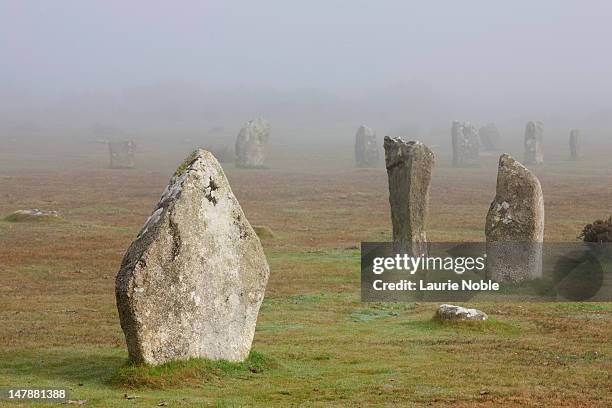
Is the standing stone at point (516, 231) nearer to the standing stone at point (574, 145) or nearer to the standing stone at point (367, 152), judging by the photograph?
the standing stone at point (367, 152)

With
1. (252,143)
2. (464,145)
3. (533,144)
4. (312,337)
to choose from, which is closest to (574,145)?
(533,144)

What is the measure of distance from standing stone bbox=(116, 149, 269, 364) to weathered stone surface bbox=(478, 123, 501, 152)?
106487 millimetres

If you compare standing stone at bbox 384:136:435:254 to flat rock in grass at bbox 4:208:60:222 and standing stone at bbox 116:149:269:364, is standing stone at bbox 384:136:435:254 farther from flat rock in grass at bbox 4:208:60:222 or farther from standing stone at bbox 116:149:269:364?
flat rock in grass at bbox 4:208:60:222

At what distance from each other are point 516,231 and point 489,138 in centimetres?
9422

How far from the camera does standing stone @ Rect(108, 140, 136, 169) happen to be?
9894 centimetres

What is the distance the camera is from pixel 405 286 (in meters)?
32.2

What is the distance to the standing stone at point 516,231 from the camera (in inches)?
1235

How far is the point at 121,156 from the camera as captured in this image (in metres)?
99.1

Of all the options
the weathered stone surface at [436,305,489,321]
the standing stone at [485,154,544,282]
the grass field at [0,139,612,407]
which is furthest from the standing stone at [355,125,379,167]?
the weathered stone surface at [436,305,489,321]

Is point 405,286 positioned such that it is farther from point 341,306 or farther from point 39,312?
point 39,312

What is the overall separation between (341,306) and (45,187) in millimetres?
47725

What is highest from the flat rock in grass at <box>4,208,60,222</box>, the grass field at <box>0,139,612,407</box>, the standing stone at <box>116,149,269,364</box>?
the standing stone at <box>116,149,269,364</box>

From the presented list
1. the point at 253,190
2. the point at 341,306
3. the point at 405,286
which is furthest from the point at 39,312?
the point at 253,190

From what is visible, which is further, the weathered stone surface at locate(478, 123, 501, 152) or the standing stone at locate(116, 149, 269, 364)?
the weathered stone surface at locate(478, 123, 501, 152)
